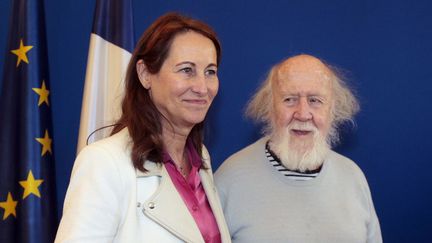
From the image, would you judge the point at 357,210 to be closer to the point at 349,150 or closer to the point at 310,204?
the point at 310,204

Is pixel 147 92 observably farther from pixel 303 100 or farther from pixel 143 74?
pixel 303 100

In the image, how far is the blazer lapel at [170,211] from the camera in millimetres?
1423

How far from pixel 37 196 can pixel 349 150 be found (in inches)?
68.7

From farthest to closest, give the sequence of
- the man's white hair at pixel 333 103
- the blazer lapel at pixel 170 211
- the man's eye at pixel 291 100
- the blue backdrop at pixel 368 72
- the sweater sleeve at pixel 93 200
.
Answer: the blue backdrop at pixel 368 72, the man's white hair at pixel 333 103, the man's eye at pixel 291 100, the blazer lapel at pixel 170 211, the sweater sleeve at pixel 93 200

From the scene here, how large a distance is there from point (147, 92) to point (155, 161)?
24 centimetres

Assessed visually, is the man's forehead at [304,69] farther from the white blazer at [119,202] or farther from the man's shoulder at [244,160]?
the white blazer at [119,202]

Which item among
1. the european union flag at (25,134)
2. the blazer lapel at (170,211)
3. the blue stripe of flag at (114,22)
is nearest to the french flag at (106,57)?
the blue stripe of flag at (114,22)

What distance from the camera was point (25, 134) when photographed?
2268 mm

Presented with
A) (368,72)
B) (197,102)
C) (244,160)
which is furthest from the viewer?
(368,72)

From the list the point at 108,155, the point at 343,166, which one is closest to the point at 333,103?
the point at 343,166

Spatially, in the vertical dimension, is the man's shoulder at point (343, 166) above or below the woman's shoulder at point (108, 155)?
below

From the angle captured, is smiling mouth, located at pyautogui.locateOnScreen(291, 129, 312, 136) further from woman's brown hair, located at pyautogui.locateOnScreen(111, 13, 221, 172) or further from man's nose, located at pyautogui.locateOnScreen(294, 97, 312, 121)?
woman's brown hair, located at pyautogui.locateOnScreen(111, 13, 221, 172)

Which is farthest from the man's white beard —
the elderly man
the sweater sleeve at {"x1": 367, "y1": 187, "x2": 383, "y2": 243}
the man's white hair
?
the sweater sleeve at {"x1": 367, "y1": 187, "x2": 383, "y2": 243}

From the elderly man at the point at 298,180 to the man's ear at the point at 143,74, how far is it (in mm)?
719
